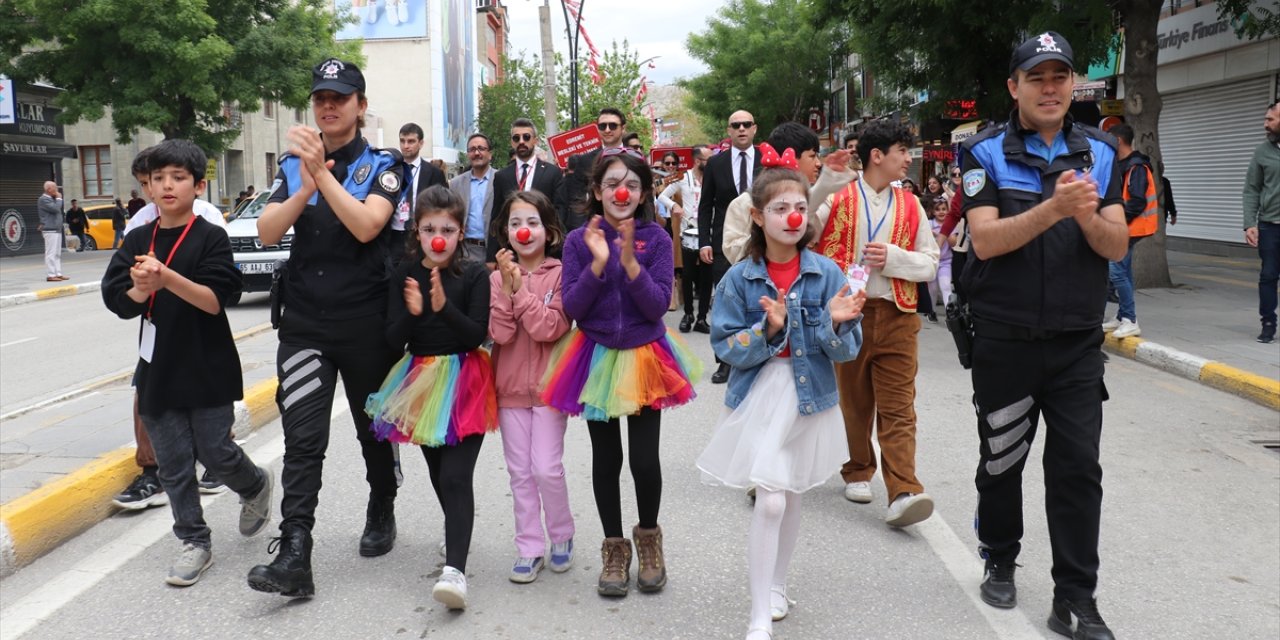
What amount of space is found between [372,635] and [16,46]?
1079 inches

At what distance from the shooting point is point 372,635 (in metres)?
3.83

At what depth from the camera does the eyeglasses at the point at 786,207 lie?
3.90 metres

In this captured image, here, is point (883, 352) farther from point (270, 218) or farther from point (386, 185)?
point (270, 218)

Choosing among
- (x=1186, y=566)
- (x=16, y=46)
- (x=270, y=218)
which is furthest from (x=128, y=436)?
(x=16, y=46)

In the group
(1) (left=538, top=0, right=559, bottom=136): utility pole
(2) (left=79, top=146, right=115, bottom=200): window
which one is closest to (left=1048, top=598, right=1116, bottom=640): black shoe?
(1) (left=538, top=0, right=559, bottom=136): utility pole

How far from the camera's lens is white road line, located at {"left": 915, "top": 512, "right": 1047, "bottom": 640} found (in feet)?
12.6

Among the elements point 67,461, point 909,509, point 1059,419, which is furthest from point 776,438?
point 67,461

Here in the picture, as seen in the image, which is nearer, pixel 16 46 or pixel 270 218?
pixel 270 218

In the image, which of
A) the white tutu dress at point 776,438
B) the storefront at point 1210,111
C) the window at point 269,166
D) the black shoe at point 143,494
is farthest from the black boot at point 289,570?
the window at point 269,166

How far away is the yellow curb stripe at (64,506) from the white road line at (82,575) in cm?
23

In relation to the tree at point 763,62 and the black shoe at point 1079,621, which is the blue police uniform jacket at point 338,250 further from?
the tree at point 763,62

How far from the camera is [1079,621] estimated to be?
3.73 meters

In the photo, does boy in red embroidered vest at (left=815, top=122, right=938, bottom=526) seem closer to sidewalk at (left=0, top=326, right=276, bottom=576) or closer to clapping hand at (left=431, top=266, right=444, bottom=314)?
clapping hand at (left=431, top=266, right=444, bottom=314)

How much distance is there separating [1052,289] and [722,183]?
5.52 meters
